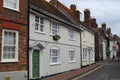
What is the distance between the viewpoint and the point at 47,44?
22.8 m

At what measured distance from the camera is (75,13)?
140 ft

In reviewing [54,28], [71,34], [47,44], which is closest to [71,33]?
[71,34]

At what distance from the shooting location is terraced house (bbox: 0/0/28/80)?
15.7 meters

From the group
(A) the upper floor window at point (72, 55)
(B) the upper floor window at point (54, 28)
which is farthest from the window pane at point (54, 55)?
(A) the upper floor window at point (72, 55)

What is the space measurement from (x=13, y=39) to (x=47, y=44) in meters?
6.30

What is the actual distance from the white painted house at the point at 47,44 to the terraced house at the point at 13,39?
1.49m

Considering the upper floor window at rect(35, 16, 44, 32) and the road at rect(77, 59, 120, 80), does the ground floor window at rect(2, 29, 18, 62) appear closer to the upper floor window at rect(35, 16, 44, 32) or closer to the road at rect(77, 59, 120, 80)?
the upper floor window at rect(35, 16, 44, 32)

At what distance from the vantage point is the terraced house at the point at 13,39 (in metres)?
15.7

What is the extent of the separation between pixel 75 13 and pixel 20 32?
26315 mm

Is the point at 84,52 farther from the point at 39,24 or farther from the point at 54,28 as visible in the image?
the point at 39,24

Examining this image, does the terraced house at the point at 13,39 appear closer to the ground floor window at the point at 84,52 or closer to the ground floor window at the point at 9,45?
the ground floor window at the point at 9,45

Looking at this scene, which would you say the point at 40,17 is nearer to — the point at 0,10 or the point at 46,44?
the point at 46,44

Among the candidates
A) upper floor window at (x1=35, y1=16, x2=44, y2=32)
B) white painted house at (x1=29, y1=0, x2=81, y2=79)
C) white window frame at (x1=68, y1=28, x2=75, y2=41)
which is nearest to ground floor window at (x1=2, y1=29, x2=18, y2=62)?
white painted house at (x1=29, y1=0, x2=81, y2=79)

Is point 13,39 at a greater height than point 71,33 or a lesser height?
lesser
